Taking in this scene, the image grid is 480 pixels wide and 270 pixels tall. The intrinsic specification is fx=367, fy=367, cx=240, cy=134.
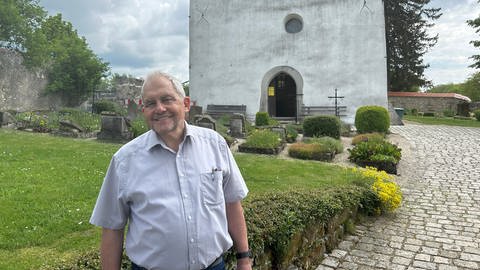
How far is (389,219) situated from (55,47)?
26620mm

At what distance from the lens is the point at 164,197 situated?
173cm

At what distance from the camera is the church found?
1764 centimetres

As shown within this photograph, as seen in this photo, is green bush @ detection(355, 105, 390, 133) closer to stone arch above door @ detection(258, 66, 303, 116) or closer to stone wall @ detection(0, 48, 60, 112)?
stone arch above door @ detection(258, 66, 303, 116)

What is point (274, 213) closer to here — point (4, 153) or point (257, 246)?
point (257, 246)

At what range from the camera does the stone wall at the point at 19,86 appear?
21.7 m

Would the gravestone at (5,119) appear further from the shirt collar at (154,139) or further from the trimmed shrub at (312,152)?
the shirt collar at (154,139)

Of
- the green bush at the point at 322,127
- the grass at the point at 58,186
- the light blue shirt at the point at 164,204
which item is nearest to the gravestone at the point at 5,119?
the grass at the point at 58,186

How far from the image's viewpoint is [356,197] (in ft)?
16.5

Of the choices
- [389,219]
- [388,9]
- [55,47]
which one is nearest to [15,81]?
[55,47]

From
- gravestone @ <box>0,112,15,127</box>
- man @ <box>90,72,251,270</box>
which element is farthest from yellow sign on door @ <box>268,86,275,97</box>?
man @ <box>90,72,251,270</box>

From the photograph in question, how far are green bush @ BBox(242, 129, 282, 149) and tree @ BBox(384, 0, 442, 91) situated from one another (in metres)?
20.4

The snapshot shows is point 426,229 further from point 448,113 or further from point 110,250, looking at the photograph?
point 448,113

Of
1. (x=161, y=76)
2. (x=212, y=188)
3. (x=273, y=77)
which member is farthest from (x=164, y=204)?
(x=273, y=77)

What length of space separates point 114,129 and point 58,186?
640 centimetres
